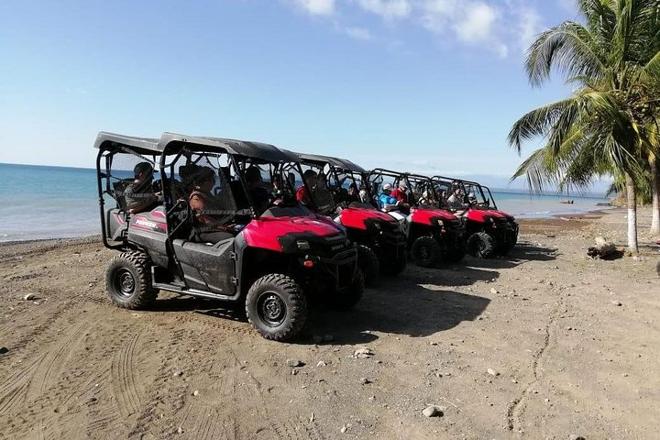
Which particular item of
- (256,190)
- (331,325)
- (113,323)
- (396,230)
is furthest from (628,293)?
(113,323)

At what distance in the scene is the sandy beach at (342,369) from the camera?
12.1ft

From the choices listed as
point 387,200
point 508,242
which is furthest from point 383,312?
point 508,242

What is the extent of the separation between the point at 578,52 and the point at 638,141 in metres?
3.01

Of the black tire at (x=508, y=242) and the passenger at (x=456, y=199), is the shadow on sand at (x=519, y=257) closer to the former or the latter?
the black tire at (x=508, y=242)

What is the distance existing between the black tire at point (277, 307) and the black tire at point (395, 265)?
3.54 m

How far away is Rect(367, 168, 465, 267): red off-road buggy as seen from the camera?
1015 cm

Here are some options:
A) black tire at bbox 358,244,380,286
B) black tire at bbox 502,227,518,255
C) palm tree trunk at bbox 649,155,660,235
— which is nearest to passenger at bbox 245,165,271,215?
black tire at bbox 358,244,380,286

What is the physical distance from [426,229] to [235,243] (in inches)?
228

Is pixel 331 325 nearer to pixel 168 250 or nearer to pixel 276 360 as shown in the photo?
pixel 276 360

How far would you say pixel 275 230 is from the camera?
5449 mm

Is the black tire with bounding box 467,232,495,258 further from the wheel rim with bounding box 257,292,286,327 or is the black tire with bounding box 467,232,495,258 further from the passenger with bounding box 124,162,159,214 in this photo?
the wheel rim with bounding box 257,292,286,327

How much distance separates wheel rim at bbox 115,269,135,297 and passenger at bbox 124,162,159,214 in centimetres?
83

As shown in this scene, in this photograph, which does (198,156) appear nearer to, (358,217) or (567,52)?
(358,217)

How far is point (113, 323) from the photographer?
19.6 ft
